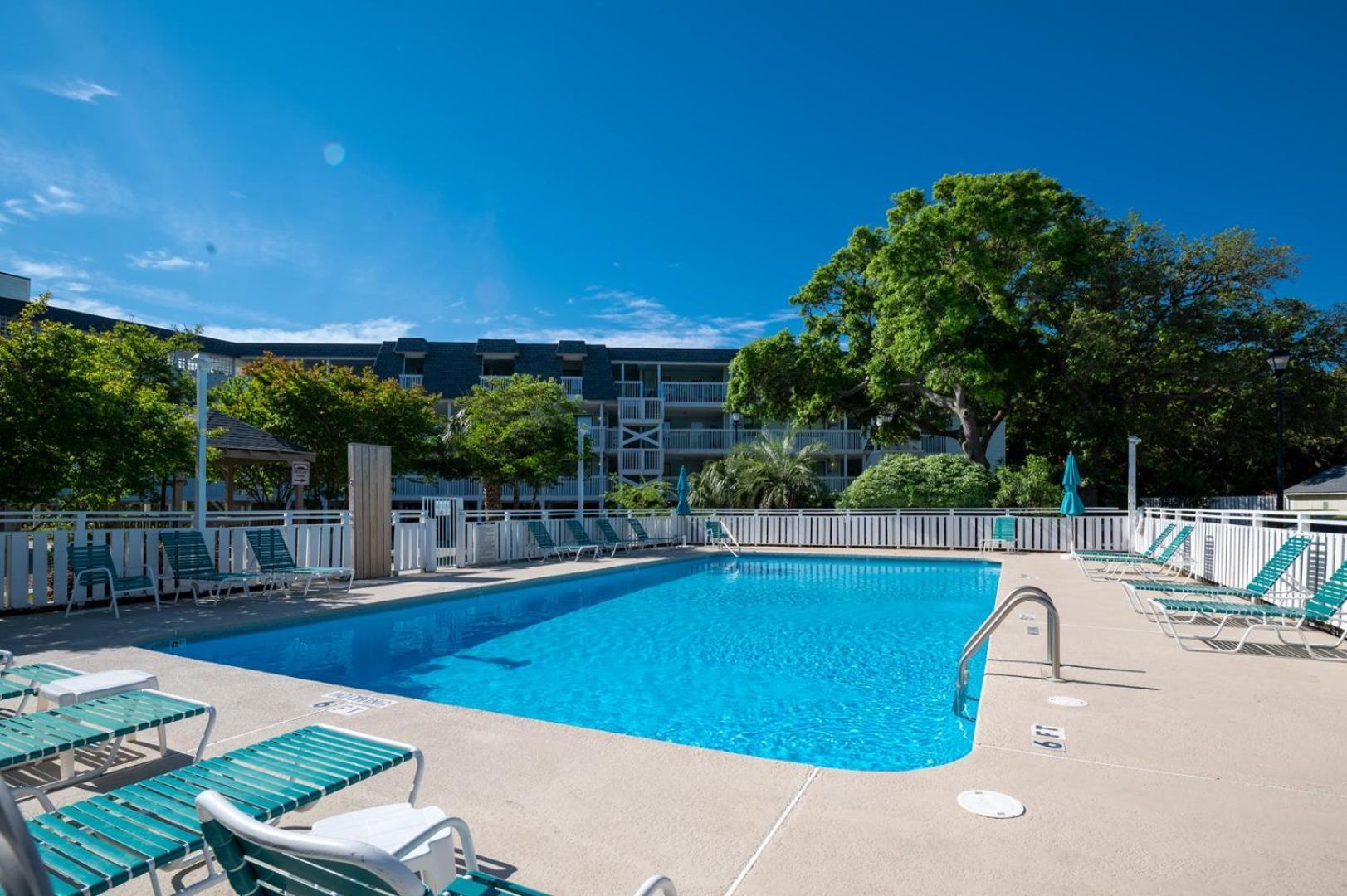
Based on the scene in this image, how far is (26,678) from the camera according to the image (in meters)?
4.28

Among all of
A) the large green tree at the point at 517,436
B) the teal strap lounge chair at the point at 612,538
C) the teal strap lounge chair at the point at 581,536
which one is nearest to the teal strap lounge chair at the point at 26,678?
the teal strap lounge chair at the point at 581,536

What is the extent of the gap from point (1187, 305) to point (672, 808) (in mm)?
24420

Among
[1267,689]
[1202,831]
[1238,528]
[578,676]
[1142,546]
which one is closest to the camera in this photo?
[1202,831]

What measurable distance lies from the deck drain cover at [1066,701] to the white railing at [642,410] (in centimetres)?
2536

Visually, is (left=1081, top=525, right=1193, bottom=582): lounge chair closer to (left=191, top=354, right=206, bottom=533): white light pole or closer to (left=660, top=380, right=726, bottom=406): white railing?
(left=191, top=354, right=206, bottom=533): white light pole

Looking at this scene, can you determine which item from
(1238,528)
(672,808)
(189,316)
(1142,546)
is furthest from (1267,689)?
(189,316)

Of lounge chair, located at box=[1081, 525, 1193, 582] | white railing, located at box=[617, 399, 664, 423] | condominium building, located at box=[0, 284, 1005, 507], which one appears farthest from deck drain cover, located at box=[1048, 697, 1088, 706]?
white railing, located at box=[617, 399, 664, 423]

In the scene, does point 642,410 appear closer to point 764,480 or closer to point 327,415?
point 764,480

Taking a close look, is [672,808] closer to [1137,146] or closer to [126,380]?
[126,380]

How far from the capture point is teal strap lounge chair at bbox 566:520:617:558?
15865mm

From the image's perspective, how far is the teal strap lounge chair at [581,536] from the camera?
52.1ft

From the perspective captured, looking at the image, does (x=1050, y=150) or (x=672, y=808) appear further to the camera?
(x=1050, y=150)

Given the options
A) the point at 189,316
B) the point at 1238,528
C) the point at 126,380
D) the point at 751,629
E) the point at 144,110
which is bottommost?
the point at 751,629

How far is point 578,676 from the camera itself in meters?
7.18
